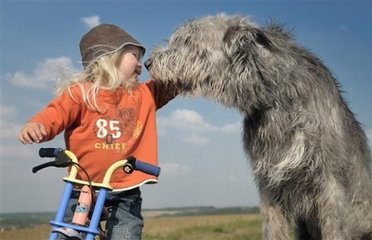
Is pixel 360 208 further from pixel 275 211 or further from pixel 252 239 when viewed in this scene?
pixel 252 239

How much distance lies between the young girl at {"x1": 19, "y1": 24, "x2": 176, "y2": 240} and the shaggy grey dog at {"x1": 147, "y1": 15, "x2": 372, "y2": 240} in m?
0.31

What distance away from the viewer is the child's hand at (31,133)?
12.8ft

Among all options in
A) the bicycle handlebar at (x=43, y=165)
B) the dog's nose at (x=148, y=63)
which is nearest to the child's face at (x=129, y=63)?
the dog's nose at (x=148, y=63)

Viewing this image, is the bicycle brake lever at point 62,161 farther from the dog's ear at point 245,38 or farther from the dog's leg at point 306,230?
the dog's leg at point 306,230

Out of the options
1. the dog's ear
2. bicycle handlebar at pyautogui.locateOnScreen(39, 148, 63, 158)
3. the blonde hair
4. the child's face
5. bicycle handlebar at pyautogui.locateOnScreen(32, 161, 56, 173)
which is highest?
the dog's ear

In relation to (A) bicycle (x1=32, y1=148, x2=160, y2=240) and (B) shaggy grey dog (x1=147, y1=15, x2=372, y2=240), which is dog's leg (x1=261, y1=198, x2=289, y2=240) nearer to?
(B) shaggy grey dog (x1=147, y1=15, x2=372, y2=240)

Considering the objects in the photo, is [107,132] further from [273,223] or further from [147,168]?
[273,223]

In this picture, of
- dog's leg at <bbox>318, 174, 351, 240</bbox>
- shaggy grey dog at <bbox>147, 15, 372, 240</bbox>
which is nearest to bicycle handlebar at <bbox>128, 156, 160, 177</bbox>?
shaggy grey dog at <bbox>147, 15, 372, 240</bbox>

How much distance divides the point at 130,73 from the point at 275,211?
6.61 feet

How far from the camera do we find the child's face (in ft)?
15.6

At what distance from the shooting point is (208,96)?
4.96m

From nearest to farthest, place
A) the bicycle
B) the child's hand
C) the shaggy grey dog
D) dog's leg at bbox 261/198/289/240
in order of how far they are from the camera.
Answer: the bicycle, the child's hand, the shaggy grey dog, dog's leg at bbox 261/198/289/240

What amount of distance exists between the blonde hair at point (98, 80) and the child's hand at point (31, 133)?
0.57 m

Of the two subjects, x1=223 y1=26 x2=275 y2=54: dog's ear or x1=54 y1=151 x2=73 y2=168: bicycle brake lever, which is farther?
x1=223 y1=26 x2=275 y2=54: dog's ear
